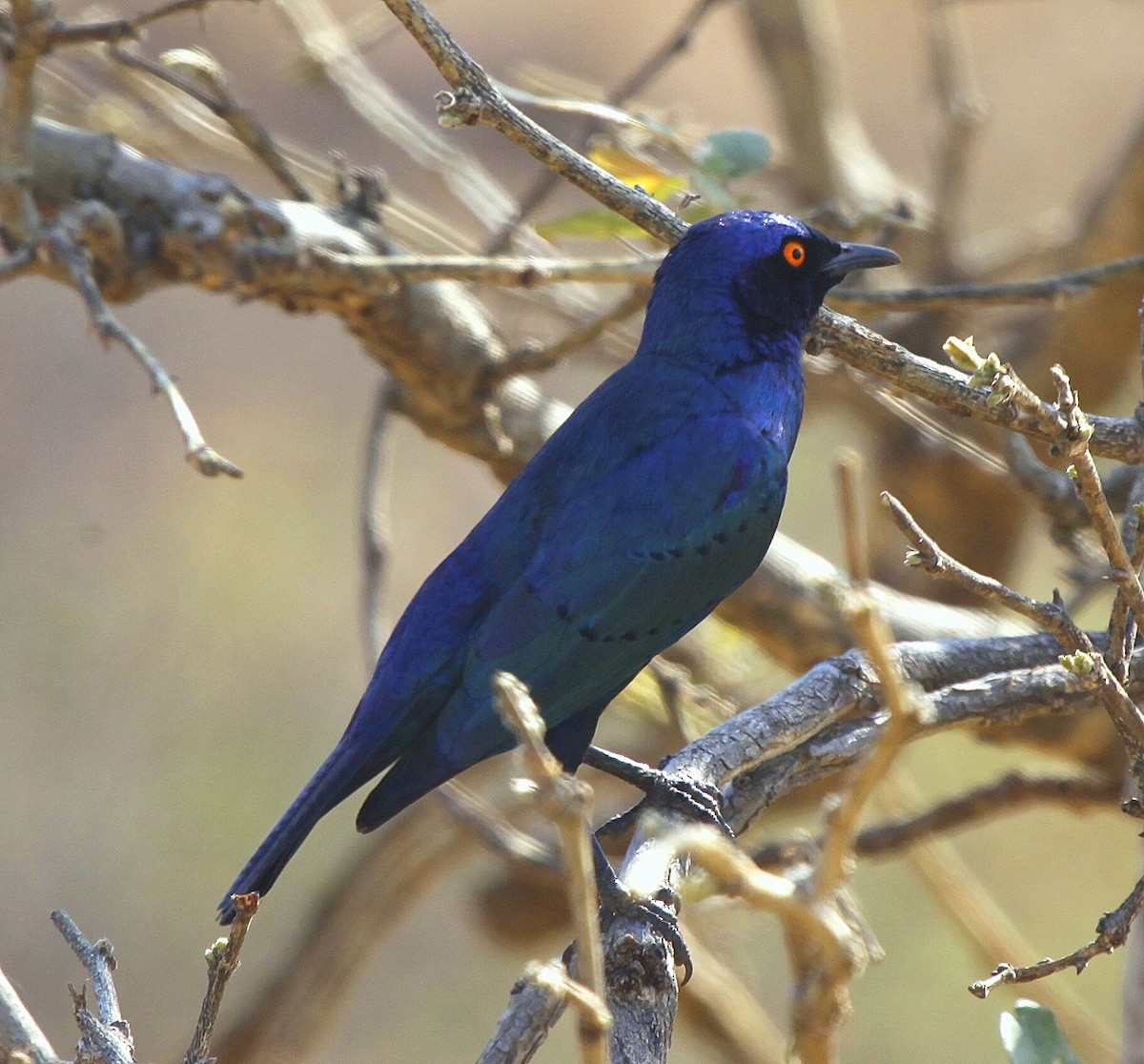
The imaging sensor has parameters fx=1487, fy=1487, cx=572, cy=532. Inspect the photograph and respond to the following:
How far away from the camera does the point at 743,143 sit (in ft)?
11.2

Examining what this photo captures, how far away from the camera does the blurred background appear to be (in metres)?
7.22

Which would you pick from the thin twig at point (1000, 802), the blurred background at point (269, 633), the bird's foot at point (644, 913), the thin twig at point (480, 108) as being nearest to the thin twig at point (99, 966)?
the bird's foot at point (644, 913)

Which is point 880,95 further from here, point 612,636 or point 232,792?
point 612,636

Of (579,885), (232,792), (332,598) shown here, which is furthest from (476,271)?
(332,598)

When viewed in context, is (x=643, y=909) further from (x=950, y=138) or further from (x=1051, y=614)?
(x=950, y=138)

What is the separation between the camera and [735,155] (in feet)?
11.2

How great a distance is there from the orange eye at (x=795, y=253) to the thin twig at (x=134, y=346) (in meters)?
1.42

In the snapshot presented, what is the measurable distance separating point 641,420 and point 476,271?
50 cm

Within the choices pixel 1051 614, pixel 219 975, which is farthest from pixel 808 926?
pixel 1051 614

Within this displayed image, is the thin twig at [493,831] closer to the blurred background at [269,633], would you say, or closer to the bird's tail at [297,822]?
the blurred background at [269,633]

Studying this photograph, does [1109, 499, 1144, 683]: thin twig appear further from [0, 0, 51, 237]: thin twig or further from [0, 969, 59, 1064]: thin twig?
[0, 0, 51, 237]: thin twig

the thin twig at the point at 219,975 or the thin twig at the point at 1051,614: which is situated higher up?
the thin twig at the point at 1051,614

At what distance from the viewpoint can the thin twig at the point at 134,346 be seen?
2.60 meters

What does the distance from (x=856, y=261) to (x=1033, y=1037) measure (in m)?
1.96
